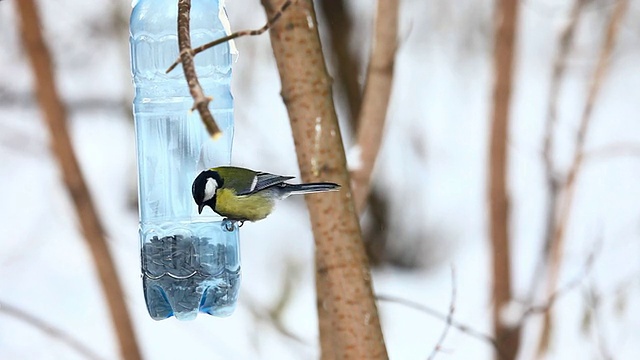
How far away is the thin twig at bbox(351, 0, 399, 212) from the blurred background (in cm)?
301

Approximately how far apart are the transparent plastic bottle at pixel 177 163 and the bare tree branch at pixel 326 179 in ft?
0.74

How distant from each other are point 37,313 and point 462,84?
4.34 metres

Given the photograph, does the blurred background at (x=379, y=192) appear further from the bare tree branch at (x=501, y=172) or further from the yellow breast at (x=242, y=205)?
the yellow breast at (x=242, y=205)

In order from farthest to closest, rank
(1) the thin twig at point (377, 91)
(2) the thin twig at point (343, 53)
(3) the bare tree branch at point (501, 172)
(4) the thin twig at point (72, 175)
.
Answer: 1. (2) the thin twig at point (343, 53)
2. (3) the bare tree branch at point (501, 172)
3. (4) the thin twig at point (72, 175)
4. (1) the thin twig at point (377, 91)

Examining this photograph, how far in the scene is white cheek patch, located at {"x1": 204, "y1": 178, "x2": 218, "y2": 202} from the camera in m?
1.81

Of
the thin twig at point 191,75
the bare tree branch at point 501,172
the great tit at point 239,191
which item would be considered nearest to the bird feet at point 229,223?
the great tit at point 239,191

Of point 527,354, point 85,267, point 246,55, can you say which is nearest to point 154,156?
point 527,354

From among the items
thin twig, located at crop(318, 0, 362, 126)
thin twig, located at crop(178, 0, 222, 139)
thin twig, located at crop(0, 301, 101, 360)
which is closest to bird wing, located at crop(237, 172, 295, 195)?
thin twig, located at crop(178, 0, 222, 139)

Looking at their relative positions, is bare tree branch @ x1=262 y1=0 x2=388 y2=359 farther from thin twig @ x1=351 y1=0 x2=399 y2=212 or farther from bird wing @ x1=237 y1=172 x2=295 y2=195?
thin twig @ x1=351 y1=0 x2=399 y2=212

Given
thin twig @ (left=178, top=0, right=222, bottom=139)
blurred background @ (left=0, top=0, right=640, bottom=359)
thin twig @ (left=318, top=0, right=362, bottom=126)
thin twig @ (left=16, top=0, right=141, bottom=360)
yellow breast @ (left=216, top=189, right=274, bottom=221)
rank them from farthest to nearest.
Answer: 1. blurred background @ (left=0, top=0, right=640, bottom=359)
2. thin twig @ (left=318, top=0, right=362, bottom=126)
3. thin twig @ (left=16, top=0, right=141, bottom=360)
4. yellow breast @ (left=216, top=189, right=274, bottom=221)
5. thin twig @ (left=178, top=0, right=222, bottom=139)

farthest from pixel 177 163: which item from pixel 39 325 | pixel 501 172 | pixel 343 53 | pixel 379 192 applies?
pixel 379 192

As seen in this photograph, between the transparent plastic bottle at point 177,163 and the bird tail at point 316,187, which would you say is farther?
the transparent plastic bottle at point 177,163

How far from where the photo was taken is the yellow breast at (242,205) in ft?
6.06

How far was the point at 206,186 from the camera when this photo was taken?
1.80 metres
